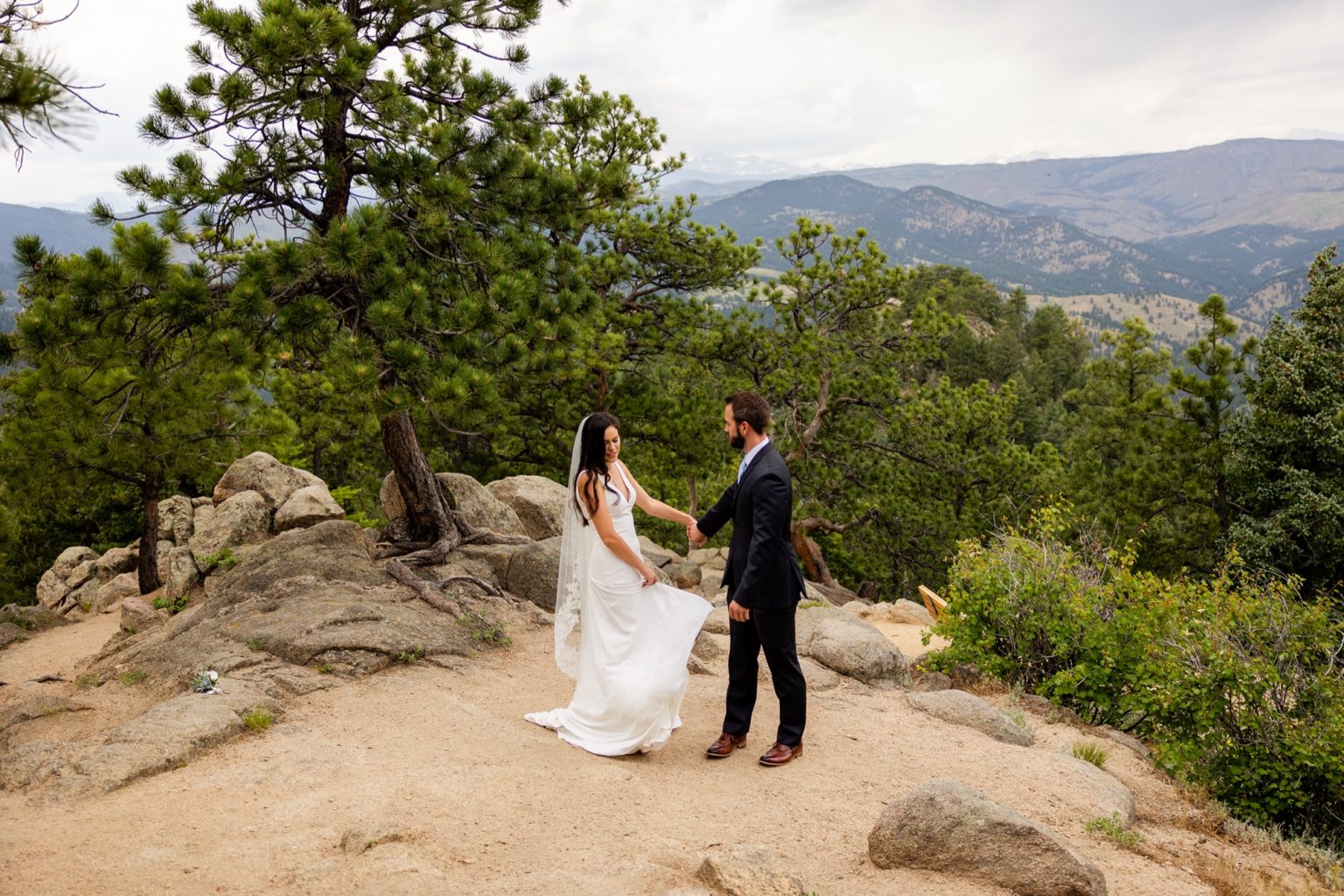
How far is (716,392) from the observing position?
73.6 feet

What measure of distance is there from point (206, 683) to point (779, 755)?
16.5 feet

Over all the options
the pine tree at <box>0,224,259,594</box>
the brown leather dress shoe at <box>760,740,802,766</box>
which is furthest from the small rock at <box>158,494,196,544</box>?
the brown leather dress shoe at <box>760,740,802,766</box>

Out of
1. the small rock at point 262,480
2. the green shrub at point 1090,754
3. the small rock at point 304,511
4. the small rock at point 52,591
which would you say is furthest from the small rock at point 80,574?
the green shrub at point 1090,754

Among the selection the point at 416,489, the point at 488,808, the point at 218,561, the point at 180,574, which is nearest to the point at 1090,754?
the point at 488,808

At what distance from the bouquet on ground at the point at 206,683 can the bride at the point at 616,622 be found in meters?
2.99

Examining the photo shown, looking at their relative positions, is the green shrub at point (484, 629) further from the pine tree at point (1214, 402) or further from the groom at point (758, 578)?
the pine tree at point (1214, 402)

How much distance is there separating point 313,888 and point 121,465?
15504 millimetres

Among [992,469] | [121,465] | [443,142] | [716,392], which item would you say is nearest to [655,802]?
[443,142]

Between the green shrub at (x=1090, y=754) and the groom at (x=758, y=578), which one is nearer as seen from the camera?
the groom at (x=758, y=578)

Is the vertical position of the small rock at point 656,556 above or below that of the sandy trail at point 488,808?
below

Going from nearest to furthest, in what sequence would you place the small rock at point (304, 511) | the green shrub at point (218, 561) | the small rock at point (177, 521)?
1. the green shrub at point (218, 561)
2. the small rock at point (304, 511)
3. the small rock at point (177, 521)

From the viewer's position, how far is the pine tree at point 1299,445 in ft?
64.2

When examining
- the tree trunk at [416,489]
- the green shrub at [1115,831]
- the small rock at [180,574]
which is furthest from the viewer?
the small rock at [180,574]

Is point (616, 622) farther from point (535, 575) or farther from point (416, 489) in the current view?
point (416, 489)
